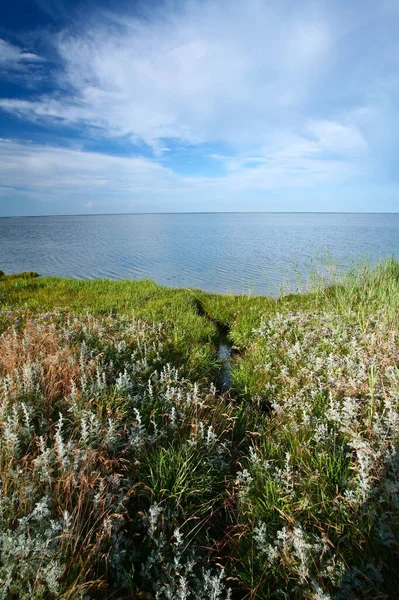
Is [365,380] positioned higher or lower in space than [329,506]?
higher

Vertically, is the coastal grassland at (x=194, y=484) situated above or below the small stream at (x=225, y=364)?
above

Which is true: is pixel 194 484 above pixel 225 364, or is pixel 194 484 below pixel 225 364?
above

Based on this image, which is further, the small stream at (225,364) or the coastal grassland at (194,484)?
the small stream at (225,364)

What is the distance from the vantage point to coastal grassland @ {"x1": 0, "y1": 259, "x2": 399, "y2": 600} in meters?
2.54

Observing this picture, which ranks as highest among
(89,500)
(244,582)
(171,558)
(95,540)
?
(89,500)

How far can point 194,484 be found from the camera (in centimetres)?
358

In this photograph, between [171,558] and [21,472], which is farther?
[21,472]

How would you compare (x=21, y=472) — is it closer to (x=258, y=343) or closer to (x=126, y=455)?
(x=126, y=455)

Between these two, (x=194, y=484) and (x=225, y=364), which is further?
(x=225, y=364)

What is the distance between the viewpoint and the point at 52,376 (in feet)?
16.0

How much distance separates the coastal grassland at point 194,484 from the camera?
2.54 metres

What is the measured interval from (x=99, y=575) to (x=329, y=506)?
223cm

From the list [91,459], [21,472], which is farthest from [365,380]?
[21,472]

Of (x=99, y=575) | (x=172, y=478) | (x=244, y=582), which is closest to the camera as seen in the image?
(x=99, y=575)
